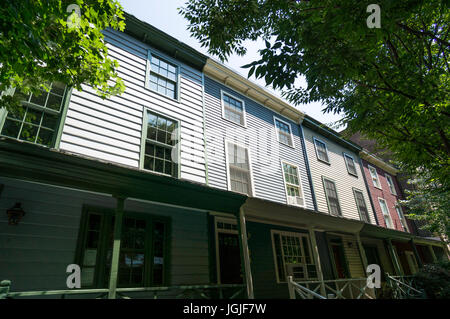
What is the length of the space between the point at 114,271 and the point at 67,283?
148 cm

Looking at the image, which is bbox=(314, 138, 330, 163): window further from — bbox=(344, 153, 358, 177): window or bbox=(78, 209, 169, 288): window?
bbox=(78, 209, 169, 288): window

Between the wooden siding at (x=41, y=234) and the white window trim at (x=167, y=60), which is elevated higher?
the white window trim at (x=167, y=60)

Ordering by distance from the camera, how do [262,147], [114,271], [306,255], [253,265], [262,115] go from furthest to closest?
[262,115], [262,147], [306,255], [253,265], [114,271]

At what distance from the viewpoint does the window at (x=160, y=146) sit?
7.61 m

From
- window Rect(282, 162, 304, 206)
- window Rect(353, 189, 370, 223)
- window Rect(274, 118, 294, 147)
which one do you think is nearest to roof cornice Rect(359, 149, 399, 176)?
window Rect(353, 189, 370, 223)

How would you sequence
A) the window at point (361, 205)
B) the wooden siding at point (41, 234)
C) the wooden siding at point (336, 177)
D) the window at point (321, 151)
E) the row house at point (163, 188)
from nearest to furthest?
1. the wooden siding at point (41, 234)
2. the row house at point (163, 188)
3. the wooden siding at point (336, 177)
4. the window at point (321, 151)
5. the window at point (361, 205)

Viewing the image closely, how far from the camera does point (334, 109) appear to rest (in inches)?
264

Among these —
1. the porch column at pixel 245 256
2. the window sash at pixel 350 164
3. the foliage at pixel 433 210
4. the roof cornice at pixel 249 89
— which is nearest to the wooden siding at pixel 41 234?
the porch column at pixel 245 256

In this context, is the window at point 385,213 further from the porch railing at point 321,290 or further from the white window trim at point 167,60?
the white window trim at point 167,60

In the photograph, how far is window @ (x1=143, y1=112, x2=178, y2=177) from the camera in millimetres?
7605

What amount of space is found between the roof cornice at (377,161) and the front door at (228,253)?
47.6ft

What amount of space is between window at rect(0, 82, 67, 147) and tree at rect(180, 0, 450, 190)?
3976 millimetres
